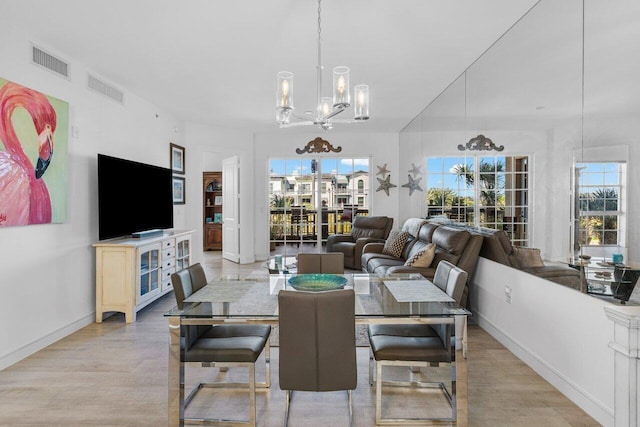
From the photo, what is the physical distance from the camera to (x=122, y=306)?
3.88m

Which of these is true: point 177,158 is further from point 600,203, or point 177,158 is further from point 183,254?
point 600,203

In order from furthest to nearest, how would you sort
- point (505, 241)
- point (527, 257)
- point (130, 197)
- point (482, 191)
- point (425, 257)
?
point (130, 197) → point (425, 257) → point (482, 191) → point (505, 241) → point (527, 257)

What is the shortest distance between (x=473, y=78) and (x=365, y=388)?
Answer: 315cm

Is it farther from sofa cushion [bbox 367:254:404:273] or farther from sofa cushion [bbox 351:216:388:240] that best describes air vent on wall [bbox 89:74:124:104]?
sofa cushion [bbox 351:216:388:240]

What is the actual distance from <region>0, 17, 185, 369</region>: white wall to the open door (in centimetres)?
280

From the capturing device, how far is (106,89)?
4184mm

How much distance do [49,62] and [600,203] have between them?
4.34m

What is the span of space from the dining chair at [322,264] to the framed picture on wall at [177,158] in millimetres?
3805

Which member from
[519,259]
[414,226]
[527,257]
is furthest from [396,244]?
[527,257]

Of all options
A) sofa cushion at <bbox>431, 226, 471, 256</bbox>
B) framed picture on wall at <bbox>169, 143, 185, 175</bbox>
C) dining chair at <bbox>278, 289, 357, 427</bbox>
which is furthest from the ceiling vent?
sofa cushion at <bbox>431, 226, 471, 256</bbox>

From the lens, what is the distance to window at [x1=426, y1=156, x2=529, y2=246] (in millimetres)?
3092

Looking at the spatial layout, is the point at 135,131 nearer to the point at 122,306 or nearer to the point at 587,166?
the point at 122,306

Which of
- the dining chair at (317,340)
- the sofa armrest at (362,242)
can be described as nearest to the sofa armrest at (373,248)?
the sofa armrest at (362,242)

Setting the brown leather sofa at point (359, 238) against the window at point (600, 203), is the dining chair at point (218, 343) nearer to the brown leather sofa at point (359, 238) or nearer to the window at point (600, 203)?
the window at point (600, 203)
